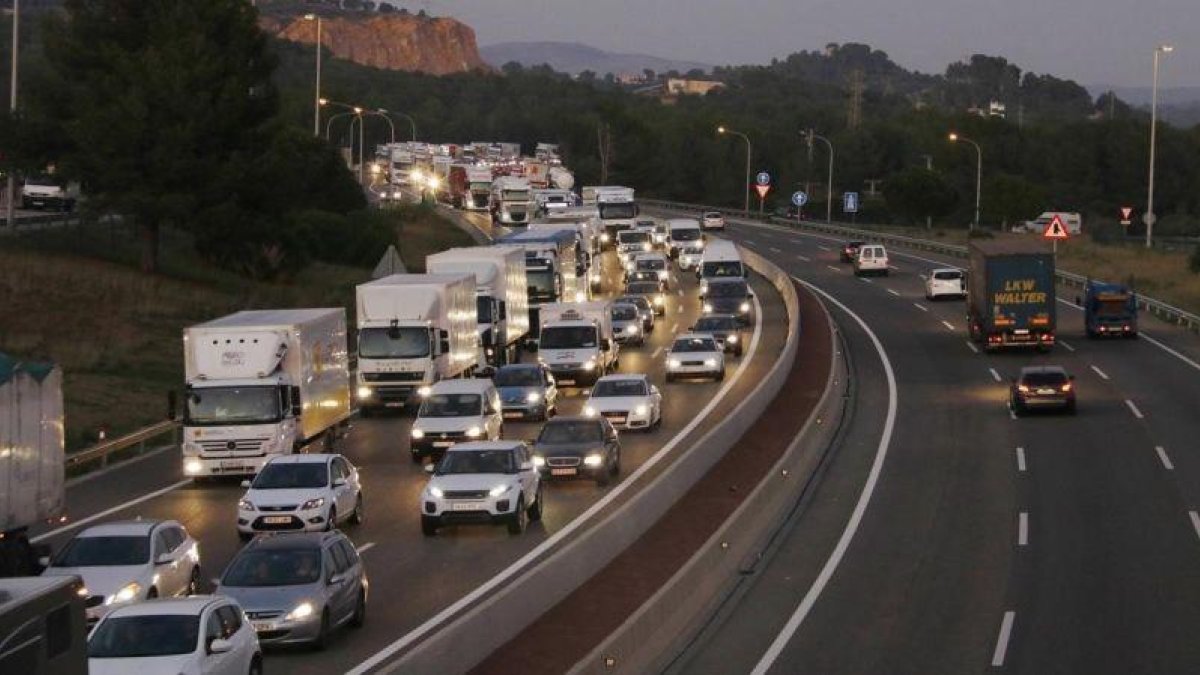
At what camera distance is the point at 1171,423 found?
43875 millimetres

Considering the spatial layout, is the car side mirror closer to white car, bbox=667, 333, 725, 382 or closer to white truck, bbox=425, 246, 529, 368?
white truck, bbox=425, 246, 529, 368

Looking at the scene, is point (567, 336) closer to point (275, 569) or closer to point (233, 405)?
point (233, 405)

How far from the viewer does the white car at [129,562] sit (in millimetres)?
22875

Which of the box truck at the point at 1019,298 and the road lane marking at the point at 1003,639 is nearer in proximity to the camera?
the road lane marking at the point at 1003,639

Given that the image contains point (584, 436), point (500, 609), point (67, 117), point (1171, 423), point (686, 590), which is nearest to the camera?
point (500, 609)

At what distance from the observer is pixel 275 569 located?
22.4 meters

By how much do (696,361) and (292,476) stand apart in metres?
22.8

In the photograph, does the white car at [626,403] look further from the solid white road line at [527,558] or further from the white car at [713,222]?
the white car at [713,222]

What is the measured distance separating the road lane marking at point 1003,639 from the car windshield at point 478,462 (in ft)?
29.6

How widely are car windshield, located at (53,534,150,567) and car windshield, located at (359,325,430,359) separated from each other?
807 inches

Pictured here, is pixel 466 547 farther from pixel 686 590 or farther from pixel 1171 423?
pixel 1171 423

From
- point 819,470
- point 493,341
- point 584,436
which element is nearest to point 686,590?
point 584,436

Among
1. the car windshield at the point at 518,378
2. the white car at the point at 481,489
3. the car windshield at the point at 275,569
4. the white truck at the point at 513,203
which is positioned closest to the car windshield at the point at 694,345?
the car windshield at the point at 518,378

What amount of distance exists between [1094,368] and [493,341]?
17.3 m
